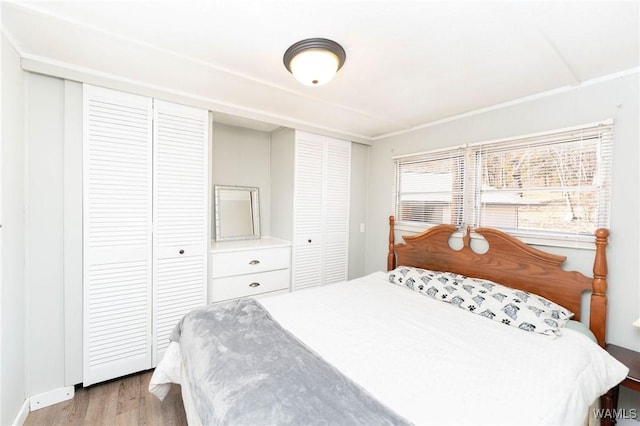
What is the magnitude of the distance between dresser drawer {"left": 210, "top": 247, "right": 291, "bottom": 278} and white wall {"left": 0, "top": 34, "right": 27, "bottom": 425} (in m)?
1.23

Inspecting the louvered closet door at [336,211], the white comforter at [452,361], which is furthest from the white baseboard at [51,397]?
the louvered closet door at [336,211]

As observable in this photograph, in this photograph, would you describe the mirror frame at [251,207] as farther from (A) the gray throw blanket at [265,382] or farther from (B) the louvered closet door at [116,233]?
(A) the gray throw blanket at [265,382]

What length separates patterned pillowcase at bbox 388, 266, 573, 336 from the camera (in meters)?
1.71

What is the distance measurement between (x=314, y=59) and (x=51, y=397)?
9.21ft

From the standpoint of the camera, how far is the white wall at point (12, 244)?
1531mm

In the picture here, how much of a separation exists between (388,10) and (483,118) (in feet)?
5.50

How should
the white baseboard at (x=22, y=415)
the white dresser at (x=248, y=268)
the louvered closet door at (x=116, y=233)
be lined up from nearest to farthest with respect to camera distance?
the white baseboard at (x=22, y=415) < the louvered closet door at (x=116, y=233) < the white dresser at (x=248, y=268)

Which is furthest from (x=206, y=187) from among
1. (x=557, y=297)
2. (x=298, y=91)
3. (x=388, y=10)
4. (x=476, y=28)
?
(x=557, y=297)

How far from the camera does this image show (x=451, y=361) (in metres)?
1.35

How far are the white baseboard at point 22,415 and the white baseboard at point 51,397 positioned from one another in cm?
4

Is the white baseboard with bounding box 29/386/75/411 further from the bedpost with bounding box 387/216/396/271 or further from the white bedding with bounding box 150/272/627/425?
the bedpost with bounding box 387/216/396/271

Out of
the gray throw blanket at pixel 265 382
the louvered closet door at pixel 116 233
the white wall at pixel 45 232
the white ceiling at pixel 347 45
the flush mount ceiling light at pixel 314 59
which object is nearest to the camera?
the gray throw blanket at pixel 265 382

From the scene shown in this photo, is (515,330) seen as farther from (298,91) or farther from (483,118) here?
(298,91)

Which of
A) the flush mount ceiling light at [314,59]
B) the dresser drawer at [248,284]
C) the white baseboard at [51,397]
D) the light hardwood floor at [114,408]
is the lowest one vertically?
the light hardwood floor at [114,408]
